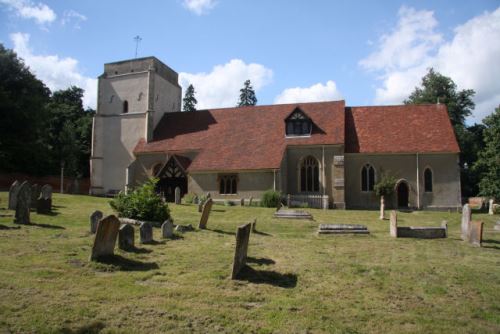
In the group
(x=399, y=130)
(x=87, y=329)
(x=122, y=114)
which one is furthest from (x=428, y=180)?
(x=87, y=329)

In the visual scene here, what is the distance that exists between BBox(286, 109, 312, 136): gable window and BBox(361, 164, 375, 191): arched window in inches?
Result: 207

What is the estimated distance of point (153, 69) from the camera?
37.4 m

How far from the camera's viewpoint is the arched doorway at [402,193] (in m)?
30.6

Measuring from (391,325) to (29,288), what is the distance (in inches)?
260

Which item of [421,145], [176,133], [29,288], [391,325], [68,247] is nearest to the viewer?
[391,325]

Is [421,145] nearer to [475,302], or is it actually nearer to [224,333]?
[475,302]

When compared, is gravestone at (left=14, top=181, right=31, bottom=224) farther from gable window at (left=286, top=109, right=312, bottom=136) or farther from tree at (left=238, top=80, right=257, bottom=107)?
tree at (left=238, top=80, right=257, bottom=107)

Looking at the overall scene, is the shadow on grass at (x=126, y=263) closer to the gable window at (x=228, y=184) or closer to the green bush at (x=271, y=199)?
the green bush at (x=271, y=199)

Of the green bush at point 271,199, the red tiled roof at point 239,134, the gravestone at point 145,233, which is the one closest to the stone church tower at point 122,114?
the red tiled roof at point 239,134

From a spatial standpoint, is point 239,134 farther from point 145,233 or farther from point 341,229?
point 145,233

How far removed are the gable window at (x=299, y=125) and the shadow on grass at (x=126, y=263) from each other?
23.6 m

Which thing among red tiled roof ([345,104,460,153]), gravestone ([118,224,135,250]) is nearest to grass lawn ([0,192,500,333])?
gravestone ([118,224,135,250])

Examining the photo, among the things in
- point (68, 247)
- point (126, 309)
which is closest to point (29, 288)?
point (126, 309)

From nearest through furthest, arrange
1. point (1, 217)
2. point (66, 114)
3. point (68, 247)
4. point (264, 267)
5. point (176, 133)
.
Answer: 1. point (264, 267)
2. point (68, 247)
3. point (1, 217)
4. point (176, 133)
5. point (66, 114)
